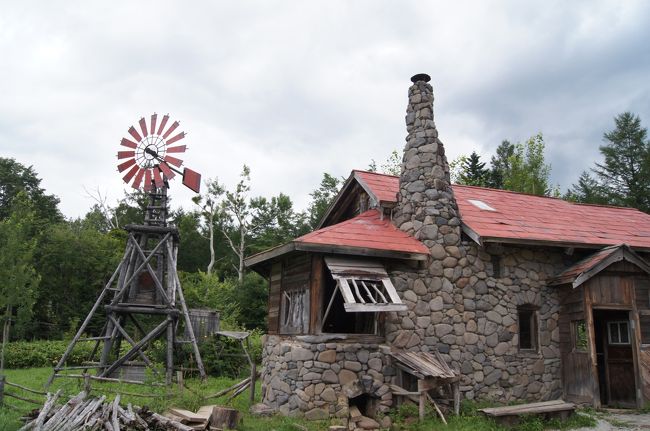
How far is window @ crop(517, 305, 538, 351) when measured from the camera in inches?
517

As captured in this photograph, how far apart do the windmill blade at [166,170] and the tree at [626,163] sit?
30.4 m

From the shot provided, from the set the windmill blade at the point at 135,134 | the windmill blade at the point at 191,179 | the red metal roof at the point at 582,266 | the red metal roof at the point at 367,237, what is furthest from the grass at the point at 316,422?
the windmill blade at the point at 135,134

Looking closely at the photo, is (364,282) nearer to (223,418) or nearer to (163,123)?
(223,418)

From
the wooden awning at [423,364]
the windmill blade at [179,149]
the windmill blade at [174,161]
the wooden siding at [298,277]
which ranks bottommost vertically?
the wooden awning at [423,364]

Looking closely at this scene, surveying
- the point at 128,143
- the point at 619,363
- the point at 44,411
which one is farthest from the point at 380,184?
the point at 128,143

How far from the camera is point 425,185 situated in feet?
42.7

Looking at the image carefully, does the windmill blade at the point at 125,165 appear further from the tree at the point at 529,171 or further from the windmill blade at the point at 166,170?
the tree at the point at 529,171

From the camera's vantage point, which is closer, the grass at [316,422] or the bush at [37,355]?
the grass at [316,422]

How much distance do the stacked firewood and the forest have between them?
9.47m

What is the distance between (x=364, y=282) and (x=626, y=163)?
1367 inches

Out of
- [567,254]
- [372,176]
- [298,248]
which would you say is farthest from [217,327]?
[567,254]

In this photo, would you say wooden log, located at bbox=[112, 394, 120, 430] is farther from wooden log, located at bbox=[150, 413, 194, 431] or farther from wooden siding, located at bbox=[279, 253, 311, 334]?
wooden siding, located at bbox=[279, 253, 311, 334]

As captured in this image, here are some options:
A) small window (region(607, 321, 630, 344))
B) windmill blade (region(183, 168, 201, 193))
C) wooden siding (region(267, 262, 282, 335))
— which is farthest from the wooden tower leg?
small window (region(607, 321, 630, 344))

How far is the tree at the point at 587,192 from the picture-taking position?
37700mm
